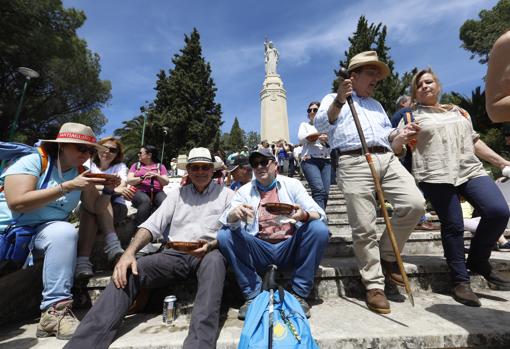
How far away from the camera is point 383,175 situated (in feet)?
9.30

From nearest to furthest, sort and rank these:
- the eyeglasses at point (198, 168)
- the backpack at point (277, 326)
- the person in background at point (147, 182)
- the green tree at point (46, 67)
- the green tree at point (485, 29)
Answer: the backpack at point (277, 326) → the eyeglasses at point (198, 168) → the person in background at point (147, 182) → the green tree at point (46, 67) → the green tree at point (485, 29)

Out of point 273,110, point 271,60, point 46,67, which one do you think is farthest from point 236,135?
point 46,67

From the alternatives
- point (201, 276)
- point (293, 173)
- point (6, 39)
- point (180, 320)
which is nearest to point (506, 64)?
point (201, 276)

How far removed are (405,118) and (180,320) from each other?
10.0 feet

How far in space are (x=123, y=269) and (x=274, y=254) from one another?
136 cm

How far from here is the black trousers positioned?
1.99 meters

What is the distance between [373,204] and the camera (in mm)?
2760

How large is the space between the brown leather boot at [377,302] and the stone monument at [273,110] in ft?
79.2

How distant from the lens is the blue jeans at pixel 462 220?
8.56 feet

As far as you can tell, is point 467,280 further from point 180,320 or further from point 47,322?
point 47,322

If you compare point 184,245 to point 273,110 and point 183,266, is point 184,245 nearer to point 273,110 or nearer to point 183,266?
point 183,266

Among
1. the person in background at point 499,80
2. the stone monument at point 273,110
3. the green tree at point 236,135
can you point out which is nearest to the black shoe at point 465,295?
the person in background at point 499,80

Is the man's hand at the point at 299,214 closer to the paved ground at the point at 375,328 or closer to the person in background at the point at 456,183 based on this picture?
the paved ground at the point at 375,328

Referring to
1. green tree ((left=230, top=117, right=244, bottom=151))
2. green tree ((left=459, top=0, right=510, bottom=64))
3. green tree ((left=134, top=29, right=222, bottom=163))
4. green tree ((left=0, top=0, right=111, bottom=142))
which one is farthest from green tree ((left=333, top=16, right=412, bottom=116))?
green tree ((left=230, top=117, right=244, bottom=151))
